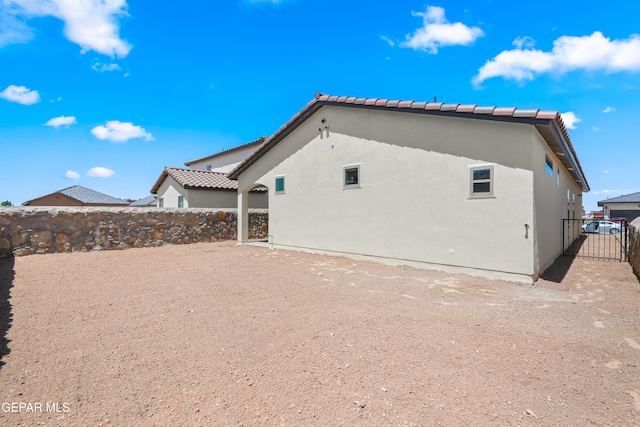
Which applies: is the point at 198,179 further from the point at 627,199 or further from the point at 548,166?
the point at 627,199

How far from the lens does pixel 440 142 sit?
8406 mm

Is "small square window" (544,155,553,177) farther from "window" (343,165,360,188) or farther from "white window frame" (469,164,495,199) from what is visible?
"window" (343,165,360,188)

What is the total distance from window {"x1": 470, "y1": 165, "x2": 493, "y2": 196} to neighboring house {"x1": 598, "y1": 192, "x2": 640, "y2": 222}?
36824mm

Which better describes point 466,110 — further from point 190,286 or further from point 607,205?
point 607,205

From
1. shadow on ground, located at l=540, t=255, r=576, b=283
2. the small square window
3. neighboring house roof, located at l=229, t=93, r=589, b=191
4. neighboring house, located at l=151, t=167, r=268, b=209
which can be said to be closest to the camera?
neighboring house roof, located at l=229, t=93, r=589, b=191

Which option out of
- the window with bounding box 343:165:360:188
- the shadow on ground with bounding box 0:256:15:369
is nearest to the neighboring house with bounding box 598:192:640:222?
the window with bounding box 343:165:360:188

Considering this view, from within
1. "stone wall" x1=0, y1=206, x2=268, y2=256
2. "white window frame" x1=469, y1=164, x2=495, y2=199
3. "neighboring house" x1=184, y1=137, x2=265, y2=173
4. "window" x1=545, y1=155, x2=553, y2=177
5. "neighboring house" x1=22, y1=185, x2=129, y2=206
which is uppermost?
"neighboring house" x1=184, y1=137, x2=265, y2=173

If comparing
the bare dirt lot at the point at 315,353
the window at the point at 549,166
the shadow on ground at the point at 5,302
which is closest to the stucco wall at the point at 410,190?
the bare dirt lot at the point at 315,353

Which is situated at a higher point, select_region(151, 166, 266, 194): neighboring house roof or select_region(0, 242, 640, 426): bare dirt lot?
select_region(151, 166, 266, 194): neighboring house roof

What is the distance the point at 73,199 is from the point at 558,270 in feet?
168

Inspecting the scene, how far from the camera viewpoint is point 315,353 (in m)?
3.74

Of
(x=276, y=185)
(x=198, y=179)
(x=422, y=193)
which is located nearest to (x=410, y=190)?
(x=422, y=193)

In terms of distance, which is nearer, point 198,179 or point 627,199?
point 198,179

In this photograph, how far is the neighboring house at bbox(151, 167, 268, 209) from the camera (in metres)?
18.0
